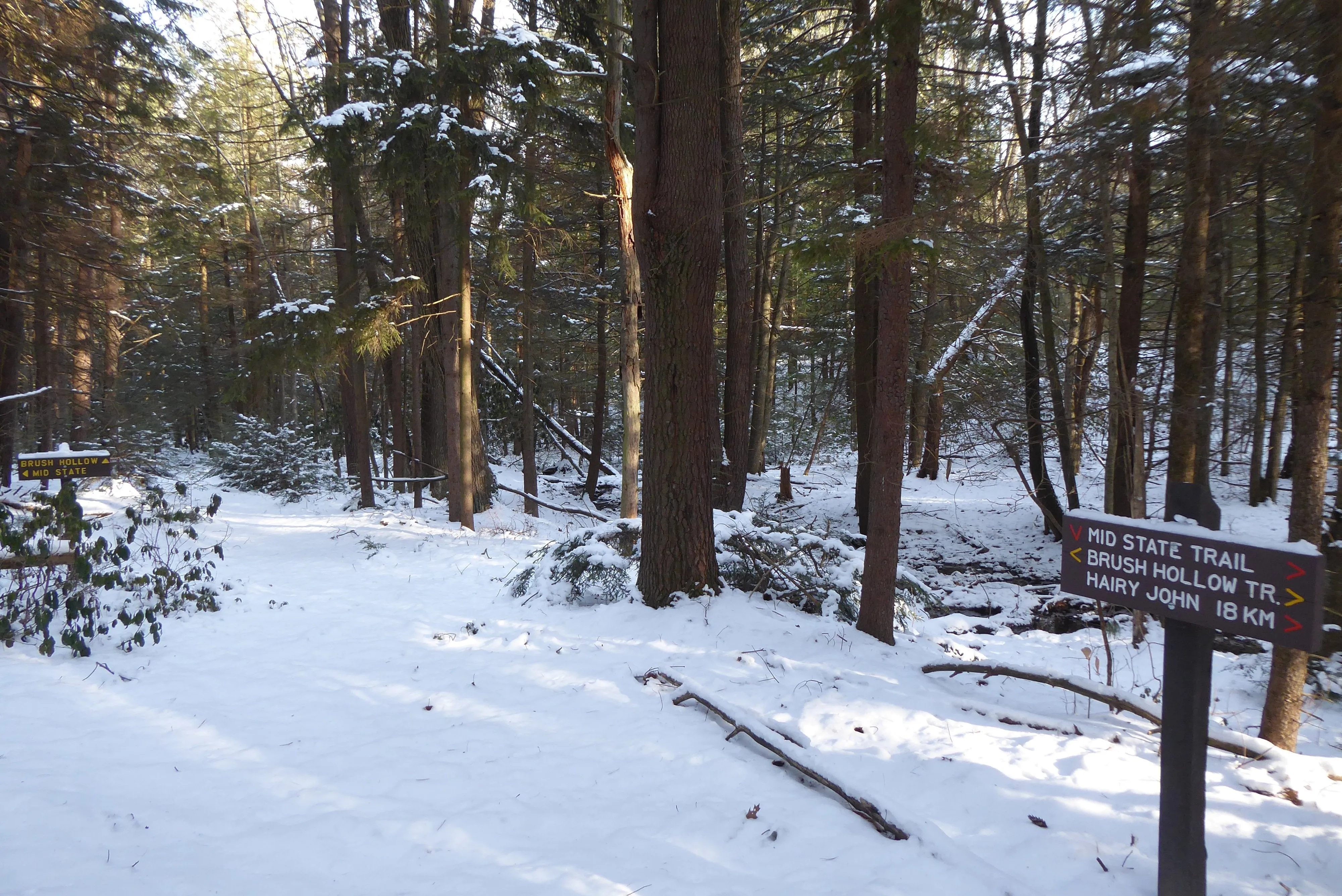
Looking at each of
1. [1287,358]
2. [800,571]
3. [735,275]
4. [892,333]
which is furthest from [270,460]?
[1287,358]

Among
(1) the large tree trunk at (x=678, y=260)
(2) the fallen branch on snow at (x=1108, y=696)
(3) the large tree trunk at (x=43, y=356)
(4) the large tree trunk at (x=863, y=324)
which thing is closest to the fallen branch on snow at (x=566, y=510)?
(1) the large tree trunk at (x=678, y=260)

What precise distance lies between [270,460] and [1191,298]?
62.4 ft

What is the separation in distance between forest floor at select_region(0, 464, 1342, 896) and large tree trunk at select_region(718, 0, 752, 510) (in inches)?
198

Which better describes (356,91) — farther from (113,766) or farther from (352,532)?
(113,766)

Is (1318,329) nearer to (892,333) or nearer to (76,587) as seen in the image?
(892,333)

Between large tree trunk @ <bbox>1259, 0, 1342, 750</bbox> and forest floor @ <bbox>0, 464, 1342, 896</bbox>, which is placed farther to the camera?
large tree trunk @ <bbox>1259, 0, 1342, 750</bbox>

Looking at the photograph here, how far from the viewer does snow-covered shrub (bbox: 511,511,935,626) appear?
22.8 ft

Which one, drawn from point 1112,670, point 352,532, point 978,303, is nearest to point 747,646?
point 1112,670

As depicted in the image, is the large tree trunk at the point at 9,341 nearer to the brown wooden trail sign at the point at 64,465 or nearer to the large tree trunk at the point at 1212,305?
the brown wooden trail sign at the point at 64,465

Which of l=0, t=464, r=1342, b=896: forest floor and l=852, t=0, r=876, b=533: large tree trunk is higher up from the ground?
l=852, t=0, r=876, b=533: large tree trunk

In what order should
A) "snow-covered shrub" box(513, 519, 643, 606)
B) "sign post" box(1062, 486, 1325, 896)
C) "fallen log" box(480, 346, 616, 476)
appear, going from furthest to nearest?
"fallen log" box(480, 346, 616, 476) → "snow-covered shrub" box(513, 519, 643, 606) → "sign post" box(1062, 486, 1325, 896)

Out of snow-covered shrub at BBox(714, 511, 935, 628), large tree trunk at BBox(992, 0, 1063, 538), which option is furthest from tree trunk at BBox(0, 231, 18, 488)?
large tree trunk at BBox(992, 0, 1063, 538)

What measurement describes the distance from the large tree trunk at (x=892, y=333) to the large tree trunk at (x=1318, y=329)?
88.4 inches

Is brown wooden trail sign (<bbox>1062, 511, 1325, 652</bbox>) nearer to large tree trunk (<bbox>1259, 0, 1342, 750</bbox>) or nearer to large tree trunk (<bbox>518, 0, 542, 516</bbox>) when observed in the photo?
large tree trunk (<bbox>1259, 0, 1342, 750</bbox>)
